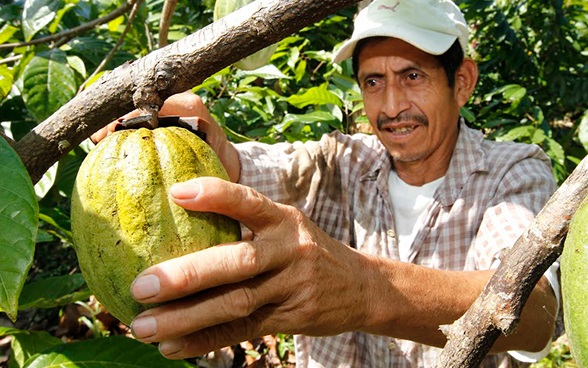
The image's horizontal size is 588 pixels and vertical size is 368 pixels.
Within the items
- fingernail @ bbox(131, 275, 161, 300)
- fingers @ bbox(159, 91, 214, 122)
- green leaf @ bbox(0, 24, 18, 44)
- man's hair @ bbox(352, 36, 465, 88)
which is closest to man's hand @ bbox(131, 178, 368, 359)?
fingernail @ bbox(131, 275, 161, 300)

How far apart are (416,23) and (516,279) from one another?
181 cm

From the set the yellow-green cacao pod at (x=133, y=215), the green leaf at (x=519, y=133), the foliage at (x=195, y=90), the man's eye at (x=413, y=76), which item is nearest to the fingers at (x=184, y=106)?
the foliage at (x=195, y=90)

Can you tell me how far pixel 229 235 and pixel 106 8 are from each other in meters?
2.17

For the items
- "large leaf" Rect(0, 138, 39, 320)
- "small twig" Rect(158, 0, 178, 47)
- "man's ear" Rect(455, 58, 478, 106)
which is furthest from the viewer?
"man's ear" Rect(455, 58, 478, 106)

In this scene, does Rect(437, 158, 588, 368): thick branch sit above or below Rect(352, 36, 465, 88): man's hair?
above

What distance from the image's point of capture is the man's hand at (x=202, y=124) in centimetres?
157

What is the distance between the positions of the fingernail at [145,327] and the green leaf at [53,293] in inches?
45.3

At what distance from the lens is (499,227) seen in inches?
70.6

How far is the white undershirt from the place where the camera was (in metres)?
2.23

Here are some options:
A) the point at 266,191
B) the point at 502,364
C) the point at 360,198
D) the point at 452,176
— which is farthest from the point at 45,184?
the point at 502,364

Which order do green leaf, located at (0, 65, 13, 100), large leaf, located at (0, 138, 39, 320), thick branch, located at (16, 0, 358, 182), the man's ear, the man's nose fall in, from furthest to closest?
the man's ear < the man's nose < green leaf, located at (0, 65, 13, 100) < thick branch, located at (16, 0, 358, 182) < large leaf, located at (0, 138, 39, 320)

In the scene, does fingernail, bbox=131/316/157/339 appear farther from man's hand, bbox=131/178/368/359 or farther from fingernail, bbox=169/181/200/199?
fingernail, bbox=169/181/200/199

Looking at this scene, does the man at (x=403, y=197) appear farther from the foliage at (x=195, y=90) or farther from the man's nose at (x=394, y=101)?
the foliage at (x=195, y=90)

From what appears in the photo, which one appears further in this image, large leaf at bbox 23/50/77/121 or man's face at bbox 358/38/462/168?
man's face at bbox 358/38/462/168
